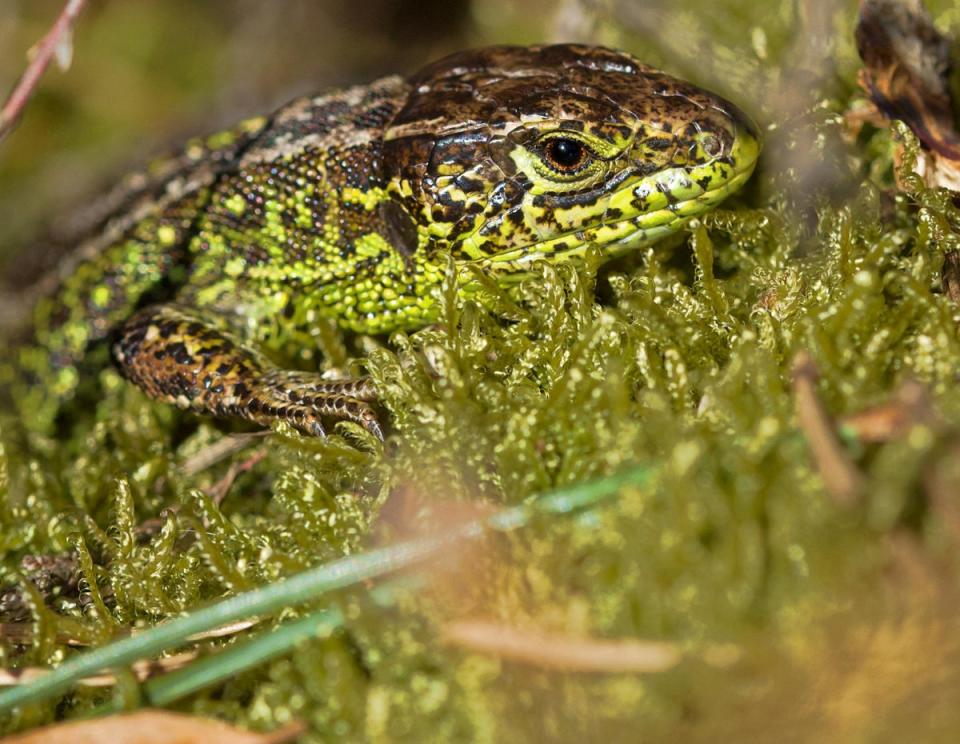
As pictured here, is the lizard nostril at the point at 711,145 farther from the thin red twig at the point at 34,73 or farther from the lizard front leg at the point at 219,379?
the thin red twig at the point at 34,73

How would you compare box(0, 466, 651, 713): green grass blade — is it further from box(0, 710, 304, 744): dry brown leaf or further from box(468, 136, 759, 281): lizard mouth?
box(468, 136, 759, 281): lizard mouth

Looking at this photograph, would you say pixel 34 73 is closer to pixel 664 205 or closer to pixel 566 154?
pixel 566 154

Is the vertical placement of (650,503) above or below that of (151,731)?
above

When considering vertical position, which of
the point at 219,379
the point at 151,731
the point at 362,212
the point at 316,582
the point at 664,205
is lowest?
the point at 219,379

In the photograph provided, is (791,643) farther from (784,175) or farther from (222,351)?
(222,351)

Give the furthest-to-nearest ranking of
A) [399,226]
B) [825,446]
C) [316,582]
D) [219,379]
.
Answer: [399,226] < [219,379] < [316,582] < [825,446]

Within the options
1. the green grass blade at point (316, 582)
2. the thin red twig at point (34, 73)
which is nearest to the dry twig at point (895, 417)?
the green grass blade at point (316, 582)

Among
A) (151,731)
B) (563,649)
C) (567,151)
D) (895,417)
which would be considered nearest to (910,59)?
(567,151)
